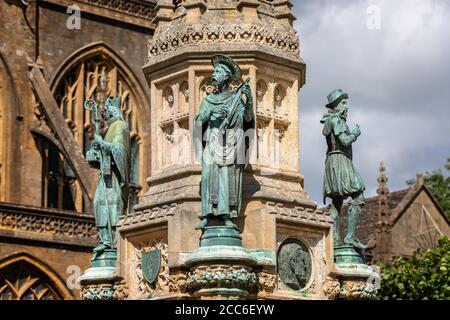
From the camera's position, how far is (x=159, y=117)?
14.3 m

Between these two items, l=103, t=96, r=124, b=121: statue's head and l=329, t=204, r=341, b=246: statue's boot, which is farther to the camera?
l=103, t=96, r=124, b=121: statue's head

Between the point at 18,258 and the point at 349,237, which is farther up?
the point at 18,258

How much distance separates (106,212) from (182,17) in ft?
6.74

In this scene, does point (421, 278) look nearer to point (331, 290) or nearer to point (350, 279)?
point (350, 279)

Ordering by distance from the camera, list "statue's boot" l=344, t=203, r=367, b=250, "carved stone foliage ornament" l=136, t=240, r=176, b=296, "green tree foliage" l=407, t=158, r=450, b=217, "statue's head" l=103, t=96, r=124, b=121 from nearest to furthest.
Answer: "carved stone foliage ornament" l=136, t=240, r=176, b=296, "statue's boot" l=344, t=203, r=367, b=250, "statue's head" l=103, t=96, r=124, b=121, "green tree foliage" l=407, t=158, r=450, b=217

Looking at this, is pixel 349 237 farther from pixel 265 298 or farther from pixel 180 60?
pixel 180 60

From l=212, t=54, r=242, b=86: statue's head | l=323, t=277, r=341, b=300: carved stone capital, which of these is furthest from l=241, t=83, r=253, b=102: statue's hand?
l=323, t=277, r=341, b=300: carved stone capital

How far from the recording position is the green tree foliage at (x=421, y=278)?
1075 inches

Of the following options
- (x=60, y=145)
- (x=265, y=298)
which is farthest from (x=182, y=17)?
(x=60, y=145)

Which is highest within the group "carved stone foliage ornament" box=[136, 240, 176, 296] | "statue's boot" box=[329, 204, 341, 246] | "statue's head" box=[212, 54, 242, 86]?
"statue's head" box=[212, 54, 242, 86]

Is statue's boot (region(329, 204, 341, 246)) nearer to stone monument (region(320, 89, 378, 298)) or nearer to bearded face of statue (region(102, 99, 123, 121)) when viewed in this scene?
stone monument (region(320, 89, 378, 298))

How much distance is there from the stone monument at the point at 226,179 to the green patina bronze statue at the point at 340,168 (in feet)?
0.84

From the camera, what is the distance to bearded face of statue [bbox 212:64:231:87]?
13.1 metres

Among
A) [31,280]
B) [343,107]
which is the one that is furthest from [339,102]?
[31,280]
